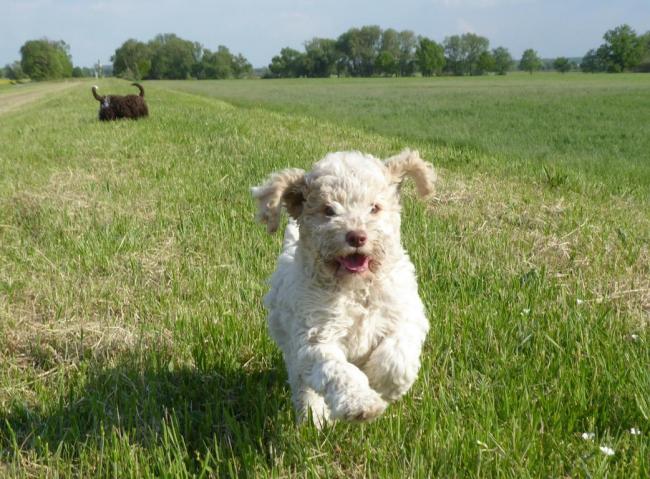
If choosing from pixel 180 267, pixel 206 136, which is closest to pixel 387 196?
pixel 180 267

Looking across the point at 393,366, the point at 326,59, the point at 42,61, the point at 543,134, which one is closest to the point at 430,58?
the point at 326,59

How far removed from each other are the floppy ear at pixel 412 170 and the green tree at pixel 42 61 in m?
169

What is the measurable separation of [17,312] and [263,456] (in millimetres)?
3003

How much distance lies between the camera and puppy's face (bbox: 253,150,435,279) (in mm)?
3637

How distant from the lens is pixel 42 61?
15562cm

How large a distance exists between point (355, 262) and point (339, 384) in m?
0.80

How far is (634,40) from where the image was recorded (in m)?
132

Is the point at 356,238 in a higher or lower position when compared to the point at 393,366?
higher

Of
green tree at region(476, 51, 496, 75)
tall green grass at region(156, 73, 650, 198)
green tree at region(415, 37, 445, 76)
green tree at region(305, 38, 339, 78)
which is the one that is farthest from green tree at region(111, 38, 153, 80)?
tall green grass at region(156, 73, 650, 198)

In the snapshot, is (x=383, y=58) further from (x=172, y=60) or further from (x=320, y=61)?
(x=172, y=60)

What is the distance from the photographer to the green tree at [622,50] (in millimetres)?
129500

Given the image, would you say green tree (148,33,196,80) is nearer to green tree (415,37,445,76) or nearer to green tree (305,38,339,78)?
green tree (305,38,339,78)

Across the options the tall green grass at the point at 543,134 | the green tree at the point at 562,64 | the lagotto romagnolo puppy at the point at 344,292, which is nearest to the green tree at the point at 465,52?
the green tree at the point at 562,64

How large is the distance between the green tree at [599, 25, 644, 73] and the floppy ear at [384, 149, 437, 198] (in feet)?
457
